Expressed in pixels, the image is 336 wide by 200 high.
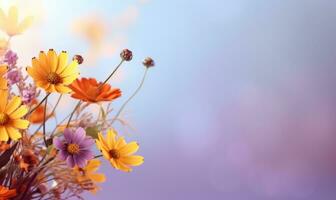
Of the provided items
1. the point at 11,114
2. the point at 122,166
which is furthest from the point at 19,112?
the point at 122,166

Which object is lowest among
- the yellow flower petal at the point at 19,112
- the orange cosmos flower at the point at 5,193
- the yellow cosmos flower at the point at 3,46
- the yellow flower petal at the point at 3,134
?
the orange cosmos flower at the point at 5,193

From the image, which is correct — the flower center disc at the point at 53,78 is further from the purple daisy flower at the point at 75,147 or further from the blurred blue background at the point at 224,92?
the blurred blue background at the point at 224,92

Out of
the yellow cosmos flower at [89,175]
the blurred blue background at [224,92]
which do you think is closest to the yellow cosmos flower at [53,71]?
the yellow cosmos flower at [89,175]

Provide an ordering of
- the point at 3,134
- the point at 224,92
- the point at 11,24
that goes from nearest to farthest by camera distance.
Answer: the point at 3,134 → the point at 11,24 → the point at 224,92

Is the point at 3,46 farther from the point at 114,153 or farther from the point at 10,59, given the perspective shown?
the point at 114,153

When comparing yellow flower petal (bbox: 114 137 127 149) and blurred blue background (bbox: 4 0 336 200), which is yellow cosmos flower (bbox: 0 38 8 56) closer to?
yellow flower petal (bbox: 114 137 127 149)

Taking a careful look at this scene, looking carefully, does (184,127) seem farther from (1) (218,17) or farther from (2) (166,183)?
(1) (218,17)

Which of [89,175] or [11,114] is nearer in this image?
[11,114]

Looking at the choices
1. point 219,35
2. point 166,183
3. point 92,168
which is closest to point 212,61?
point 219,35
